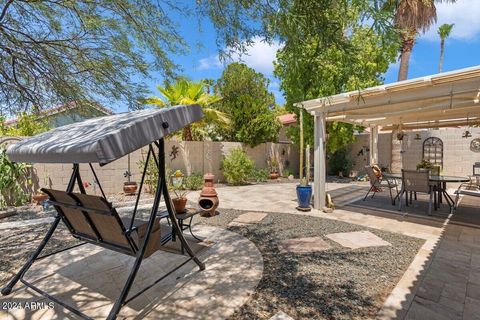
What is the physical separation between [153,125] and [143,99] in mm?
3239

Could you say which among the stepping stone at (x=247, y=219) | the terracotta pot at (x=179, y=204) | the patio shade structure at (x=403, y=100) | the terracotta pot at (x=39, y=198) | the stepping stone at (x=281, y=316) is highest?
the patio shade structure at (x=403, y=100)

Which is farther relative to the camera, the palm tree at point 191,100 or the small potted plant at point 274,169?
the small potted plant at point 274,169

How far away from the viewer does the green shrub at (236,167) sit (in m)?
11.9

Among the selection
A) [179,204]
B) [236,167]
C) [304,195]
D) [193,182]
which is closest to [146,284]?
[179,204]

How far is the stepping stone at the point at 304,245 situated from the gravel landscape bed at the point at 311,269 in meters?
0.11

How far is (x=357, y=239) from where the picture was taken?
15.6 feet

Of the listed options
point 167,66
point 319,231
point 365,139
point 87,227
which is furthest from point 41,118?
point 365,139

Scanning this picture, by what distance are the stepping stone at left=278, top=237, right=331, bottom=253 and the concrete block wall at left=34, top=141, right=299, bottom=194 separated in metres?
7.22

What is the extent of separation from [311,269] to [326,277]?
10.2 inches

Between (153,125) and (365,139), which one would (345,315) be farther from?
(365,139)

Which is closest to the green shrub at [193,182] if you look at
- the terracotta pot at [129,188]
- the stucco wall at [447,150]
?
the terracotta pot at [129,188]

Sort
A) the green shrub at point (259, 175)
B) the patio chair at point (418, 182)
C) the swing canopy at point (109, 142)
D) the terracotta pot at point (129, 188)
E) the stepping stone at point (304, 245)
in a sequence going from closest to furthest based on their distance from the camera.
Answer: the swing canopy at point (109, 142) < the stepping stone at point (304, 245) < the patio chair at point (418, 182) < the terracotta pot at point (129, 188) < the green shrub at point (259, 175)

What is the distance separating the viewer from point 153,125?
2479 mm

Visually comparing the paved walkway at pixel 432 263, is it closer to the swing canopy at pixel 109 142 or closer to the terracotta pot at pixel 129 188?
the swing canopy at pixel 109 142
